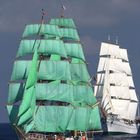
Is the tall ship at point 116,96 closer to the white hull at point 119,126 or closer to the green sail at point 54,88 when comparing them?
the white hull at point 119,126

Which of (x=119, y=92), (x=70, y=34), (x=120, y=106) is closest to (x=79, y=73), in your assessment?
(x=70, y=34)

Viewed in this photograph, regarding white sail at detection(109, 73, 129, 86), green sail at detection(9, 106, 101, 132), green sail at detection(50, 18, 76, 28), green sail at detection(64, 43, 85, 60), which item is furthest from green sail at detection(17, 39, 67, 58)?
white sail at detection(109, 73, 129, 86)

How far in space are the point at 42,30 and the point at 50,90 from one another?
1303cm

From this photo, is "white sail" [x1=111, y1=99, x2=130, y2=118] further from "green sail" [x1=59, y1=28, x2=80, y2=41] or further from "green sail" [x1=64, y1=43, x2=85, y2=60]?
"green sail" [x1=64, y1=43, x2=85, y2=60]

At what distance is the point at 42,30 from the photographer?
129 meters

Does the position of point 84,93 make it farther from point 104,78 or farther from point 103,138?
point 104,78

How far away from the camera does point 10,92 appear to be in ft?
407

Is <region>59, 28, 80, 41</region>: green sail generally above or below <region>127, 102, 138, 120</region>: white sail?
above

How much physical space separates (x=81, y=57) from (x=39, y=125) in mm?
23900

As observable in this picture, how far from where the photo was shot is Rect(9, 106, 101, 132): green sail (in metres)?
118

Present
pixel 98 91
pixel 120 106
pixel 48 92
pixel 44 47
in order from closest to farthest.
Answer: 1. pixel 48 92
2. pixel 44 47
3. pixel 120 106
4. pixel 98 91

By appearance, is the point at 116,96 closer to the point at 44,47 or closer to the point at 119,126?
the point at 119,126

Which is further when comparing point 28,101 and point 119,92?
point 119,92

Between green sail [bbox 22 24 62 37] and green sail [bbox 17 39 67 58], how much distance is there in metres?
1.97
